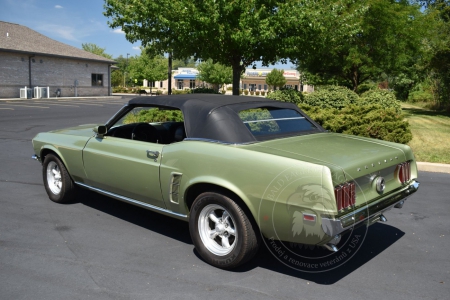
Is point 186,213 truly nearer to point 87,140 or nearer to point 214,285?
point 214,285

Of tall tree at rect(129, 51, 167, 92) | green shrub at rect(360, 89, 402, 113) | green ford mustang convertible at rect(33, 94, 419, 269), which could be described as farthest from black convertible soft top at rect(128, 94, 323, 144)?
tall tree at rect(129, 51, 167, 92)

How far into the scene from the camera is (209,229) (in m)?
4.11

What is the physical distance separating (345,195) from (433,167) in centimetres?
609

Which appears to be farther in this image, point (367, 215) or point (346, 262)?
point (346, 262)

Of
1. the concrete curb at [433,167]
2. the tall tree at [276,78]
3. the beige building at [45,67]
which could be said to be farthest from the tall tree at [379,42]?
the tall tree at [276,78]

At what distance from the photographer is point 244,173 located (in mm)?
3721

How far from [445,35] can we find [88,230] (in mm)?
22343

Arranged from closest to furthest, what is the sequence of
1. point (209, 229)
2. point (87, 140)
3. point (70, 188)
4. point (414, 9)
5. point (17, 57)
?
point (209, 229) < point (87, 140) < point (70, 188) < point (414, 9) < point (17, 57)

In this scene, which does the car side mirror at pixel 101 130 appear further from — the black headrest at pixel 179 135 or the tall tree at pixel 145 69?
the tall tree at pixel 145 69

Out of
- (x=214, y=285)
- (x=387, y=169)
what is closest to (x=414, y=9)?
(x=387, y=169)

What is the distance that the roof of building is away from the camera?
120 ft

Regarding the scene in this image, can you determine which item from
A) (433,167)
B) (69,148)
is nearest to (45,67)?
(69,148)

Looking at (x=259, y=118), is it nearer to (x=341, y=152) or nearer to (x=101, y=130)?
(x=341, y=152)

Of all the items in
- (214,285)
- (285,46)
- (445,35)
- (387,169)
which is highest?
(445,35)
